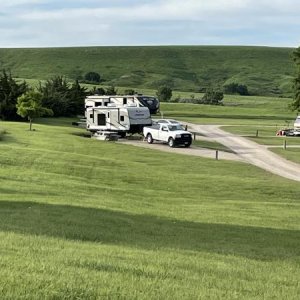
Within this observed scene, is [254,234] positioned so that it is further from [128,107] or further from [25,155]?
[128,107]

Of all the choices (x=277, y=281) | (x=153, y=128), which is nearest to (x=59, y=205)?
(x=277, y=281)

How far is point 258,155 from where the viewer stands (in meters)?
44.0

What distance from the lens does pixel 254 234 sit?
1418cm

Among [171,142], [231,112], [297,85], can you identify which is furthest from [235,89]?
[171,142]

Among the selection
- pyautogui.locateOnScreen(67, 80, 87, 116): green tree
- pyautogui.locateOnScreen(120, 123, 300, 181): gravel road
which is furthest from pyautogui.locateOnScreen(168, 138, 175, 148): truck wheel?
pyautogui.locateOnScreen(67, 80, 87, 116): green tree

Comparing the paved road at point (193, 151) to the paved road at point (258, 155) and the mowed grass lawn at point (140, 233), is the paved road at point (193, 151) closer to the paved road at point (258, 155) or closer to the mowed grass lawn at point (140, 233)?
the paved road at point (258, 155)

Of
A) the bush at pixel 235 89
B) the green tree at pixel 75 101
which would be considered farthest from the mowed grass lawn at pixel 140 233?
the bush at pixel 235 89

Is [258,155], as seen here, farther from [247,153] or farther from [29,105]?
[29,105]

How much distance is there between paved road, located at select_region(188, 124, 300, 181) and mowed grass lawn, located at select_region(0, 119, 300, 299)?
11.2ft

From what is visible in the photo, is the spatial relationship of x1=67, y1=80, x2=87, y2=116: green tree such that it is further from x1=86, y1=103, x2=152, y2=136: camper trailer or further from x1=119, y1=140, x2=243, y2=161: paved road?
x1=119, y1=140, x2=243, y2=161: paved road

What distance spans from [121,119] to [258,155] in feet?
48.0

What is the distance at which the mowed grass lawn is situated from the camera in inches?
264

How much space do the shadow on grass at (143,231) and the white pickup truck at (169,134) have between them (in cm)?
3194

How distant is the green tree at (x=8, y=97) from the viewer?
63812 millimetres
